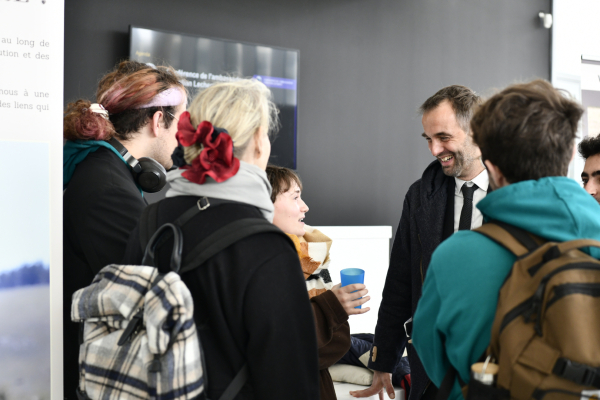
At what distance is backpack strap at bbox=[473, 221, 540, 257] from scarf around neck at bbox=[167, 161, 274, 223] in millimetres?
462

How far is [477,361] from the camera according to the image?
967 millimetres

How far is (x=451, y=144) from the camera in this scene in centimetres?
200

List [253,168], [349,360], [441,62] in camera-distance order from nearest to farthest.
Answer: [253,168] < [349,360] < [441,62]

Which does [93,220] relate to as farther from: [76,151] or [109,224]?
[76,151]

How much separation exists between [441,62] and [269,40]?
5.69ft

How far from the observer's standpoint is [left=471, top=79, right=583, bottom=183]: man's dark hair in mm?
974

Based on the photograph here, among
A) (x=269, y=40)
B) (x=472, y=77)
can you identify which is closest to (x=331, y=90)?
(x=269, y=40)

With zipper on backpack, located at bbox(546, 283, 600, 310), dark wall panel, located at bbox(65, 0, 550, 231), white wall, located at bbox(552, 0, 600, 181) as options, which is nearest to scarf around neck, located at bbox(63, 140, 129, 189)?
zipper on backpack, located at bbox(546, 283, 600, 310)

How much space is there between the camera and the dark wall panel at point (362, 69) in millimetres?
4016

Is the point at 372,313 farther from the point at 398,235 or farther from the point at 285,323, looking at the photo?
the point at 285,323

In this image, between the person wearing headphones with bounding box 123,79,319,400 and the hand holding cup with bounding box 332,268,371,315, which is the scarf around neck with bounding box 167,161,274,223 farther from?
the hand holding cup with bounding box 332,268,371,315

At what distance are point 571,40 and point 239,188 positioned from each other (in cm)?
548

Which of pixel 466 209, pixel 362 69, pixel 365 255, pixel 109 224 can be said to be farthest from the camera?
pixel 362 69

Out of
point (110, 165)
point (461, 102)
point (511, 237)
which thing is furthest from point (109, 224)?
point (461, 102)
